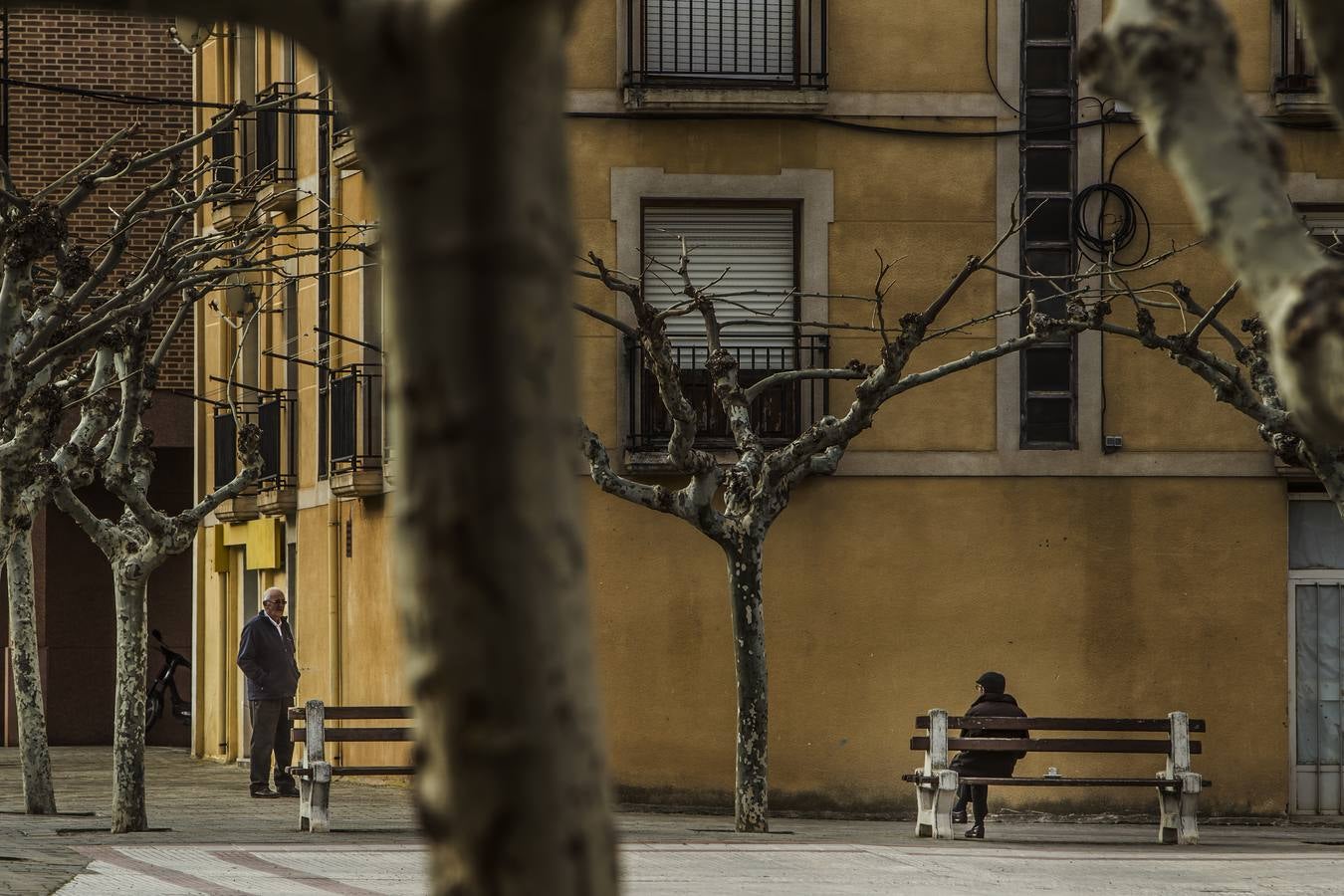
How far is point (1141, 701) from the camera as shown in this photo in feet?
67.3

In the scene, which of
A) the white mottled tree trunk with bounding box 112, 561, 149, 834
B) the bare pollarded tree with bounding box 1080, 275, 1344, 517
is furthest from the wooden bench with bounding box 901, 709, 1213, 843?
the white mottled tree trunk with bounding box 112, 561, 149, 834

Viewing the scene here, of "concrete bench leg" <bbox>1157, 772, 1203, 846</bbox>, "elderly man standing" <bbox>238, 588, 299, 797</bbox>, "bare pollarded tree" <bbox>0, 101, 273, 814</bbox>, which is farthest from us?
"elderly man standing" <bbox>238, 588, 299, 797</bbox>

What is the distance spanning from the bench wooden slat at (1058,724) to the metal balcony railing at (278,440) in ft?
35.9

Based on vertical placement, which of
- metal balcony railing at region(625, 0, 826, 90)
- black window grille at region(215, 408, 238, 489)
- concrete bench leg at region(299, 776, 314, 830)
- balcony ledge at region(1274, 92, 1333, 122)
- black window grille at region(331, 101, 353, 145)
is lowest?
concrete bench leg at region(299, 776, 314, 830)

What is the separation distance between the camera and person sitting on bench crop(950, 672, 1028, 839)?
17.0 m

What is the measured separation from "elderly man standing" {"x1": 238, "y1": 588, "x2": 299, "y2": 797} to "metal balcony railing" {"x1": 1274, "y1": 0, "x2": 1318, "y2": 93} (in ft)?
31.4

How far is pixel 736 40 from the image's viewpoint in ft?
68.5

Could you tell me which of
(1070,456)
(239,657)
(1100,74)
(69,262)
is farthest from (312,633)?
(1100,74)

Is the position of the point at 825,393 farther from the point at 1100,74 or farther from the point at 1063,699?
the point at 1100,74

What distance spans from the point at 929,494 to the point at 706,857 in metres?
7.00

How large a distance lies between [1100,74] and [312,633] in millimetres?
21289

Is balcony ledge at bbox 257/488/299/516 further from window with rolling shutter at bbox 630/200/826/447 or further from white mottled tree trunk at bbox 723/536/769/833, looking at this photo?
white mottled tree trunk at bbox 723/536/769/833

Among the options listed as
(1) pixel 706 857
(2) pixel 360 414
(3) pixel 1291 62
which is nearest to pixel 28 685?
(1) pixel 706 857

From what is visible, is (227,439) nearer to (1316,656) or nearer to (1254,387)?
(1316,656)
